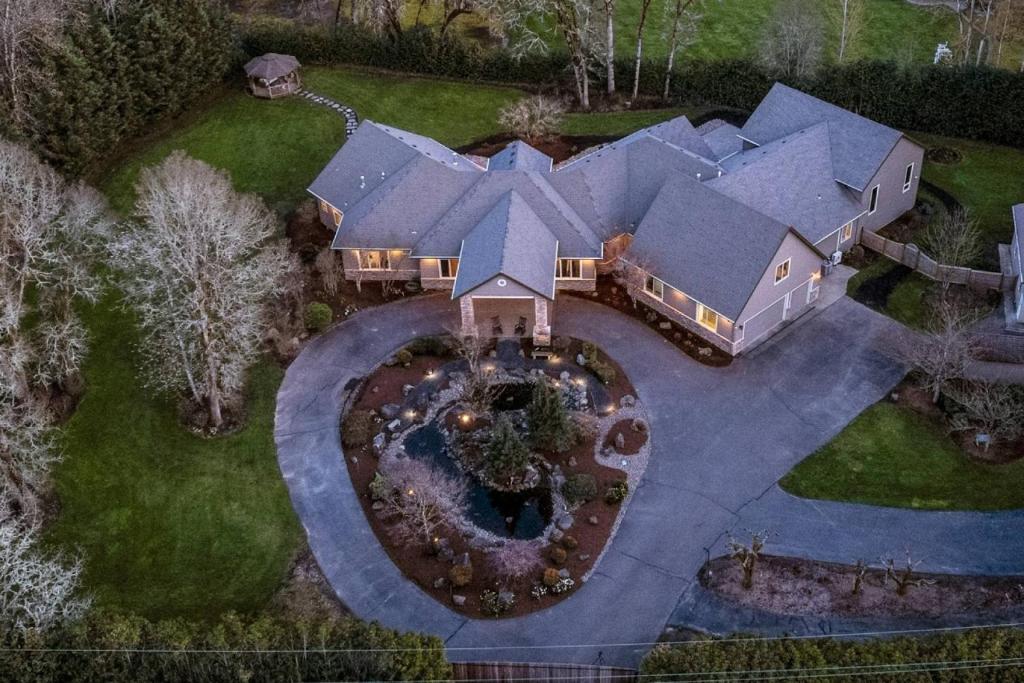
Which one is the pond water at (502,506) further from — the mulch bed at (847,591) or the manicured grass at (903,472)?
the manicured grass at (903,472)

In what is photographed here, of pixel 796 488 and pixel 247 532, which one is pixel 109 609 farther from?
pixel 796 488

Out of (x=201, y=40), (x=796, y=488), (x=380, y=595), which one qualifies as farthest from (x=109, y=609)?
(x=201, y=40)

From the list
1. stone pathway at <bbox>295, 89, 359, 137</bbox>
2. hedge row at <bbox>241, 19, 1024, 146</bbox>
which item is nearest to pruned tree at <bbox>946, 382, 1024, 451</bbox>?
hedge row at <bbox>241, 19, 1024, 146</bbox>

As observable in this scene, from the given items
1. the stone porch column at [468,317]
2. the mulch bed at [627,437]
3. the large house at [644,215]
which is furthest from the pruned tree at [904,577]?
the stone porch column at [468,317]

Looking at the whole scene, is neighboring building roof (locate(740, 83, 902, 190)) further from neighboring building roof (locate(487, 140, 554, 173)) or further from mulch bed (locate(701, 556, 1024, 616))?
mulch bed (locate(701, 556, 1024, 616))

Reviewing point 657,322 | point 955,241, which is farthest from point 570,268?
point 955,241
